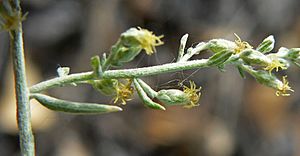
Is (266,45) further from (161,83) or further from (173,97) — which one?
(161,83)

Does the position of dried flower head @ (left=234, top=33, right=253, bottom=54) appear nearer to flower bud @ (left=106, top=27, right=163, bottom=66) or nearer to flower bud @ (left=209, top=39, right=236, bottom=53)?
flower bud @ (left=209, top=39, right=236, bottom=53)

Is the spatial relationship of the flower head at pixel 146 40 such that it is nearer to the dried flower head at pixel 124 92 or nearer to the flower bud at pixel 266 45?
the dried flower head at pixel 124 92

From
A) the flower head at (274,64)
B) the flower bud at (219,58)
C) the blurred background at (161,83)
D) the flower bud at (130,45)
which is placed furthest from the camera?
the blurred background at (161,83)

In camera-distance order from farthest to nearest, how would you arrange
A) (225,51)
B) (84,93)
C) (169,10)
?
(169,10), (84,93), (225,51)

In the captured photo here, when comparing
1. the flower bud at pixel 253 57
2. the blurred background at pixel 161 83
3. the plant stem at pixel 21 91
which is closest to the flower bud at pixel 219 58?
the flower bud at pixel 253 57

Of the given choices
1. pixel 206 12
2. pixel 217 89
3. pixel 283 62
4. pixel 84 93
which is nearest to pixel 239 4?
pixel 206 12

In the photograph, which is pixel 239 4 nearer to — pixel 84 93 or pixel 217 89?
pixel 217 89

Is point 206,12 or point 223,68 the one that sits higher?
point 206,12
